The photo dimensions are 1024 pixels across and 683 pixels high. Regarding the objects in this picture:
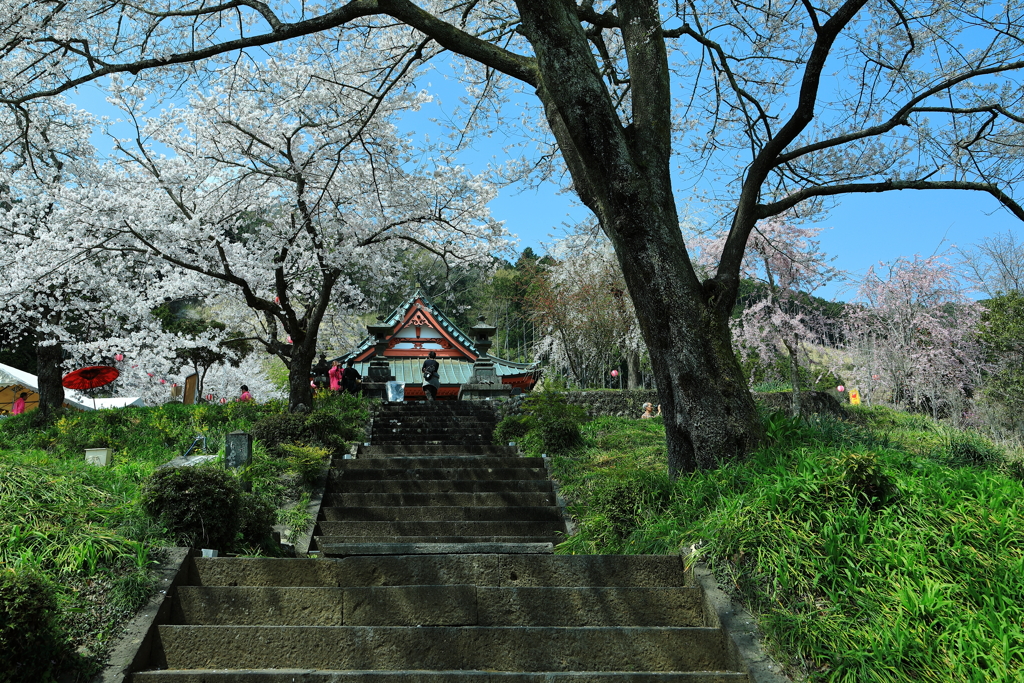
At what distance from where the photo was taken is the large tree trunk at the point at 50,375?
17125mm

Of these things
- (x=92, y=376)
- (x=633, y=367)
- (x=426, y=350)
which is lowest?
(x=92, y=376)

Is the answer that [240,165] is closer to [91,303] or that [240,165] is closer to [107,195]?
[107,195]

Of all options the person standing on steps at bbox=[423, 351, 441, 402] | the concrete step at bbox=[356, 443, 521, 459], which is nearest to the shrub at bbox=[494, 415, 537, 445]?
the concrete step at bbox=[356, 443, 521, 459]

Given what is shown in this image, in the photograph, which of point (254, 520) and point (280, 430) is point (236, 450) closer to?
point (254, 520)

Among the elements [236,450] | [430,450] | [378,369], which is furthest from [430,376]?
[236,450]

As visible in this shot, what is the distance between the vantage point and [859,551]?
158 inches

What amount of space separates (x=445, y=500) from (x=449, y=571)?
158 inches

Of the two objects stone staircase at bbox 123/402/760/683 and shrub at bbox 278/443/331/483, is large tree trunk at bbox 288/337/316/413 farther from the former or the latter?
stone staircase at bbox 123/402/760/683

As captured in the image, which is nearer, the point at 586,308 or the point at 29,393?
the point at 29,393

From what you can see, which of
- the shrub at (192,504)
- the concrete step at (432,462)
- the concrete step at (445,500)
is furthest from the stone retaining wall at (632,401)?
the shrub at (192,504)

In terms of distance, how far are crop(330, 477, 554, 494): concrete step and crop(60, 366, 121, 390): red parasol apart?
11.5m

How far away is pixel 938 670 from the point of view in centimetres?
318

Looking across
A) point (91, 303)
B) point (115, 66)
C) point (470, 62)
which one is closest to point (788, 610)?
point (115, 66)

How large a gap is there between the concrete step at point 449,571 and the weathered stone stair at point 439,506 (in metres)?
1.41
